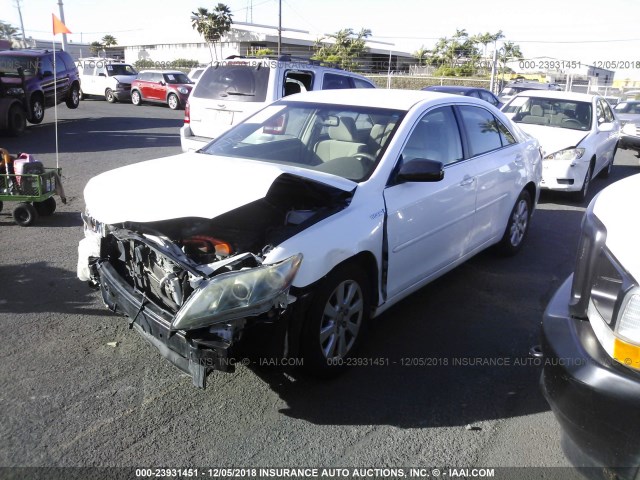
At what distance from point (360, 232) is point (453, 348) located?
47.9 inches

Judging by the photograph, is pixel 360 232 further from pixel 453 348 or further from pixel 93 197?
pixel 93 197

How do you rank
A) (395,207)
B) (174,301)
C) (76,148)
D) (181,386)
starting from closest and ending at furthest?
(174,301), (181,386), (395,207), (76,148)

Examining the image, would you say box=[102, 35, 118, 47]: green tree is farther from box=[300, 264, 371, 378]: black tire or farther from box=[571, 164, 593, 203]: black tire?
box=[300, 264, 371, 378]: black tire

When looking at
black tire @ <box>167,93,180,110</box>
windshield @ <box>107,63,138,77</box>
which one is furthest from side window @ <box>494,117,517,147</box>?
windshield @ <box>107,63,138,77</box>

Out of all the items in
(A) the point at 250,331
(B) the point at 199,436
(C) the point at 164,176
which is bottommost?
(B) the point at 199,436

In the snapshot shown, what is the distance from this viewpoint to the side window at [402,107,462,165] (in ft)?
13.9

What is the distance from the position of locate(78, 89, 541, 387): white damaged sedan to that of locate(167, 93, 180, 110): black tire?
20.2 meters

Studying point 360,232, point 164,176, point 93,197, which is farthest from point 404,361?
point 93,197

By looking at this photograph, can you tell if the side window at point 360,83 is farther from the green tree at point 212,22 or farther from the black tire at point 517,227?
the green tree at point 212,22

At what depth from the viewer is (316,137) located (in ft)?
14.8

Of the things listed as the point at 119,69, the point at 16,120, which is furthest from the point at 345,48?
the point at 16,120

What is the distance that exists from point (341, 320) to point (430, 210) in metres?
1.20

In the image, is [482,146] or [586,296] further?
[482,146]

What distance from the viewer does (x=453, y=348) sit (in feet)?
13.1
